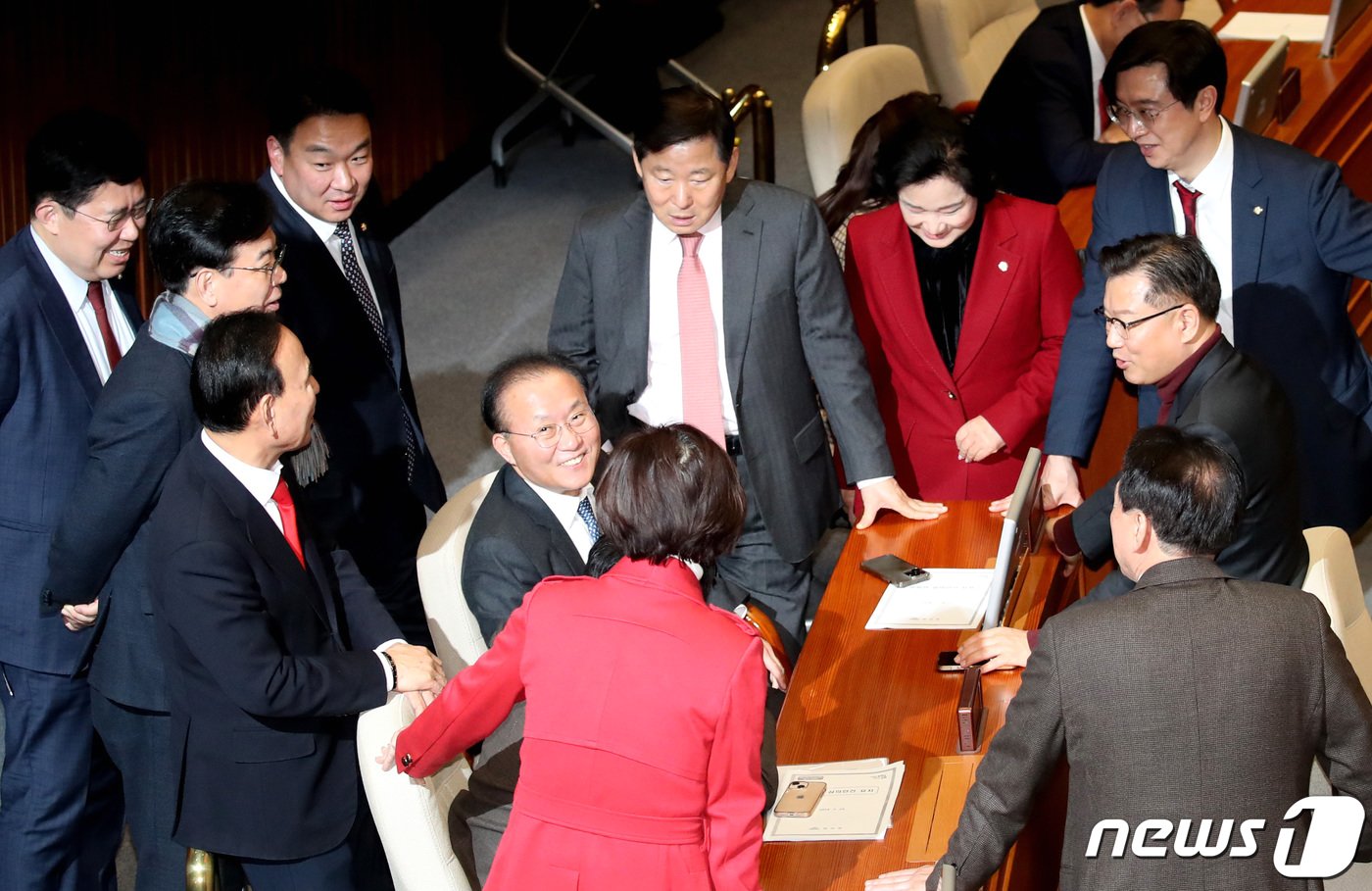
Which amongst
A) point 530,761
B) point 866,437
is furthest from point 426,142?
point 530,761

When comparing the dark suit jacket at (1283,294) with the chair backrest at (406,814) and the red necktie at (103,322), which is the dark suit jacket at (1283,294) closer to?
the chair backrest at (406,814)

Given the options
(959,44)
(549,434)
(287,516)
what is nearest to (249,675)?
(287,516)

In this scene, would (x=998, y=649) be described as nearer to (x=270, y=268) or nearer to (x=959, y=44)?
(x=270, y=268)

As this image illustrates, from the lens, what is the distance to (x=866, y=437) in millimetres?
3570

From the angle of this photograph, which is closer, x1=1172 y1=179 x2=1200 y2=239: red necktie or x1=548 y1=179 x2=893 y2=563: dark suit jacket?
x1=548 y1=179 x2=893 y2=563: dark suit jacket

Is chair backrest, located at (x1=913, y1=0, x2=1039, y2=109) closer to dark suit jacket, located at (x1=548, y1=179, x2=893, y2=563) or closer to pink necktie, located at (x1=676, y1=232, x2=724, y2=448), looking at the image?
dark suit jacket, located at (x1=548, y1=179, x2=893, y2=563)

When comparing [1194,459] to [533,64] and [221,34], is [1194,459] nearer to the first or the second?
[221,34]

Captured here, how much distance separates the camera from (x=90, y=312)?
3264 millimetres

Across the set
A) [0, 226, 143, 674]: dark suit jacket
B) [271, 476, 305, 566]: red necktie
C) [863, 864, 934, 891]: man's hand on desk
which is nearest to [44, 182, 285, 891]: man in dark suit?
[0, 226, 143, 674]: dark suit jacket

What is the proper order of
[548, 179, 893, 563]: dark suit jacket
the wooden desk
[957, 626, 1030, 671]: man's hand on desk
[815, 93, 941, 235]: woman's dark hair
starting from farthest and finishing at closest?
1. [815, 93, 941, 235]: woman's dark hair
2. [548, 179, 893, 563]: dark suit jacket
3. [957, 626, 1030, 671]: man's hand on desk
4. the wooden desk

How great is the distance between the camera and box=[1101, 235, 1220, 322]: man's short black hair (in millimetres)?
3047

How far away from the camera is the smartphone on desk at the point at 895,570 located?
11.1 ft

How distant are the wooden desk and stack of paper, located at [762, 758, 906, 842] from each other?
18 mm

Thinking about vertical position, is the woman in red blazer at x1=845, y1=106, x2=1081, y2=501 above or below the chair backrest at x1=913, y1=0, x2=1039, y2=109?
below
